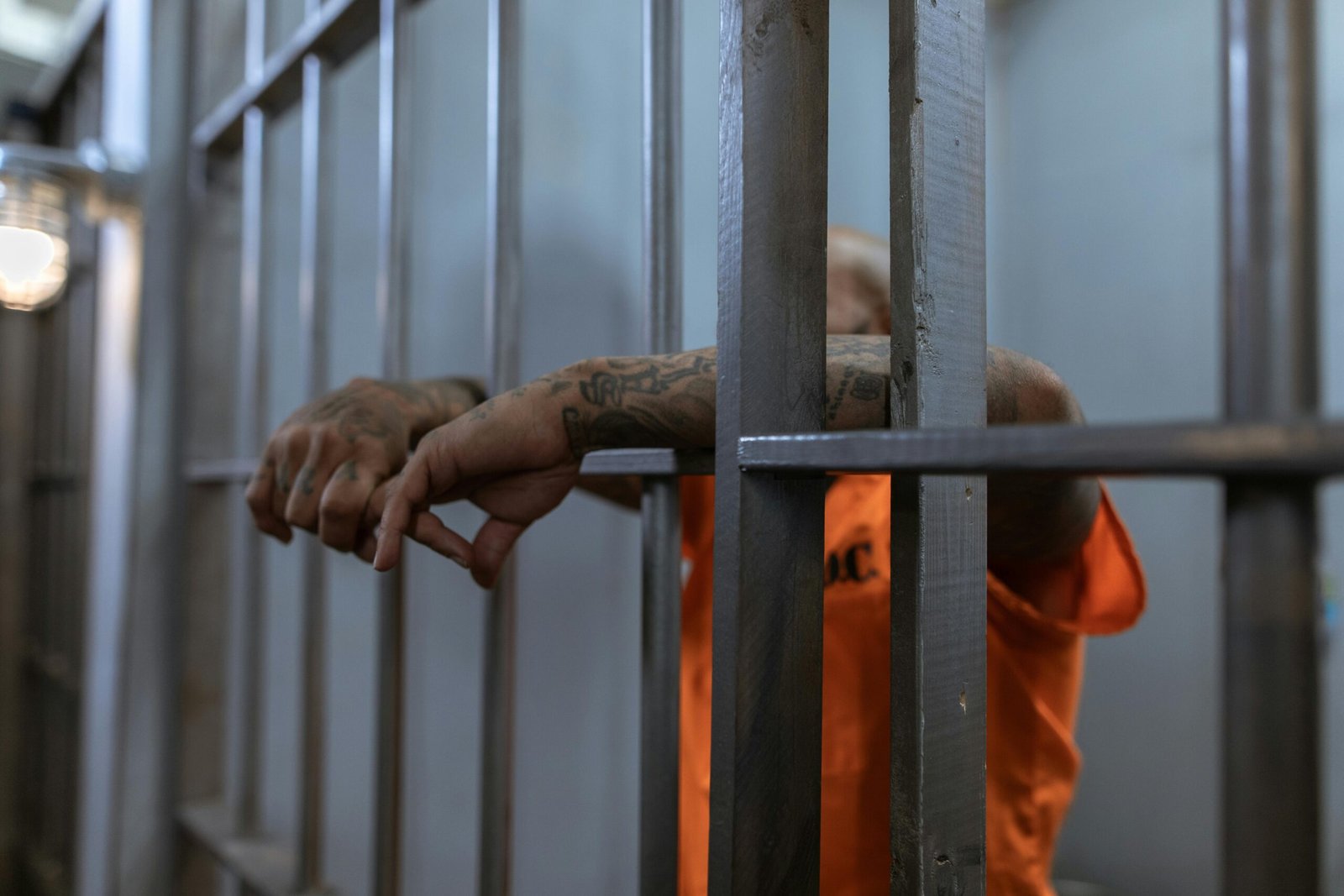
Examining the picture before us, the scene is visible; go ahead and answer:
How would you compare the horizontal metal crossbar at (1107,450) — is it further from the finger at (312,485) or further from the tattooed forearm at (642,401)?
the finger at (312,485)

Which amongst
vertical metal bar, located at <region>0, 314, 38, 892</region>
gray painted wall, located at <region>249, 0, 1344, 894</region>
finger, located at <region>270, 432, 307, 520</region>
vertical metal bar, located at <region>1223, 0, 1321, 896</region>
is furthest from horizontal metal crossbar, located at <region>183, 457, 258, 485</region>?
vertical metal bar, located at <region>0, 314, 38, 892</region>

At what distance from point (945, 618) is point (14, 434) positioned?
2.57 metres

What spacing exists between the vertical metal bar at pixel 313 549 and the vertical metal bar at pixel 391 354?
0.16m

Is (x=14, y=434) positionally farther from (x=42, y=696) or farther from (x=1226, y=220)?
(x=1226, y=220)

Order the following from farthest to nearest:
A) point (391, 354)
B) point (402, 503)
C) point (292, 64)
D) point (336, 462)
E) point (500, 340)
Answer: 1. point (292, 64)
2. point (391, 354)
3. point (500, 340)
4. point (336, 462)
5. point (402, 503)

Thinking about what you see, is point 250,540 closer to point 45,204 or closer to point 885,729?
point 45,204

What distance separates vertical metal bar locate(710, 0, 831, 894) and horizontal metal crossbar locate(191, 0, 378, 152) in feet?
2.23

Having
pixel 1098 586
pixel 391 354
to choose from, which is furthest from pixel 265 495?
pixel 1098 586

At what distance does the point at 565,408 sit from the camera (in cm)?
58

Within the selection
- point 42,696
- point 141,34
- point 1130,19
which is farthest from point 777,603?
point 42,696

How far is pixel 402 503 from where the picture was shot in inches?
21.6

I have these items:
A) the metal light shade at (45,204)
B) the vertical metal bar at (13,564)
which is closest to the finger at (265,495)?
the metal light shade at (45,204)

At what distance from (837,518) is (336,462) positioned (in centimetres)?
57

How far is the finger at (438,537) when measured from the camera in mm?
553
